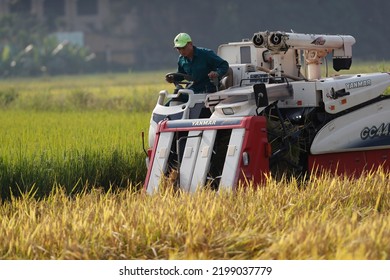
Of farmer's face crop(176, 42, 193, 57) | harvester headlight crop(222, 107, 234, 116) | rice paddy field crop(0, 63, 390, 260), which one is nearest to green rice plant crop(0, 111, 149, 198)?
rice paddy field crop(0, 63, 390, 260)

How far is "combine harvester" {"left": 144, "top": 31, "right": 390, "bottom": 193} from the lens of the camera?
10.6 metres

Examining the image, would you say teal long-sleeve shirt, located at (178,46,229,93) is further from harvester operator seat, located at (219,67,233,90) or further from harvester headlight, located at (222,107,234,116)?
harvester headlight, located at (222,107,234,116)

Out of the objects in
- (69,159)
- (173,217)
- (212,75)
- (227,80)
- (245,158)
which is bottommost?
(69,159)

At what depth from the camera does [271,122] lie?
1119 cm

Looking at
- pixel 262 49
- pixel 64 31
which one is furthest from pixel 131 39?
pixel 262 49

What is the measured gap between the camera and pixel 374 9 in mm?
57688

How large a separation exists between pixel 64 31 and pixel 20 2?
10.1 ft

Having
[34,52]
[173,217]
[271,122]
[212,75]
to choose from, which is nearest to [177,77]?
[212,75]

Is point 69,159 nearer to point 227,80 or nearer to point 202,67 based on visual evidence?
point 202,67

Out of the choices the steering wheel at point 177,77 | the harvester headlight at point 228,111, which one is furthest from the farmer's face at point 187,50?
the harvester headlight at point 228,111

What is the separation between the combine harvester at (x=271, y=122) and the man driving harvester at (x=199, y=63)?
11 centimetres

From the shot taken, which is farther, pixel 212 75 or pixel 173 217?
pixel 212 75

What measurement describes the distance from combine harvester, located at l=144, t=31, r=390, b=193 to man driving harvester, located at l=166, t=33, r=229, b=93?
11cm

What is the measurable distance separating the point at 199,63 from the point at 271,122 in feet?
3.92
